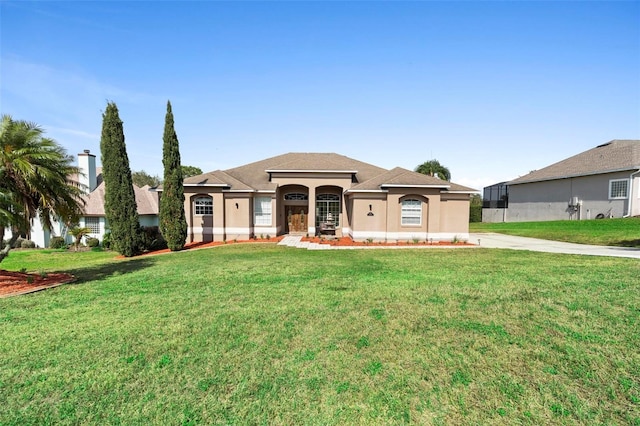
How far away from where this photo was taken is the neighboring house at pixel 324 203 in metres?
19.3

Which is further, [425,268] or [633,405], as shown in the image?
[425,268]

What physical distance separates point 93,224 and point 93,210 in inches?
44.0

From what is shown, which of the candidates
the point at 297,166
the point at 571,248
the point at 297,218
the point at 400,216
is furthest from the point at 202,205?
the point at 571,248

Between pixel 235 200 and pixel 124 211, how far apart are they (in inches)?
253

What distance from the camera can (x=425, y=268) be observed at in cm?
1084

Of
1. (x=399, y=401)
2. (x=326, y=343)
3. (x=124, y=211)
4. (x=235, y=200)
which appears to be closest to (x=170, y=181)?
(x=124, y=211)

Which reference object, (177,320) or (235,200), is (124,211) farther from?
(177,320)

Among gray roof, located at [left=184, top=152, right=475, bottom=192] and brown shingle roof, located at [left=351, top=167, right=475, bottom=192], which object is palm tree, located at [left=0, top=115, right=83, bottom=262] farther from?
brown shingle roof, located at [left=351, top=167, right=475, bottom=192]

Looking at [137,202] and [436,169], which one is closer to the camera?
[137,202]

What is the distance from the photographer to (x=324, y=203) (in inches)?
907

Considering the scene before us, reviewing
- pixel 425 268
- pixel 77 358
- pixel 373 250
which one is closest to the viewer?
pixel 77 358

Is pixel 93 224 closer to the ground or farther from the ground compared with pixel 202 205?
closer to the ground

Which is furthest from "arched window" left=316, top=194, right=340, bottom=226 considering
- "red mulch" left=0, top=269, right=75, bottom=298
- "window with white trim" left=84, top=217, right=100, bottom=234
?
"window with white trim" left=84, top=217, right=100, bottom=234

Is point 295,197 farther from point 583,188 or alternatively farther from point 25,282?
point 583,188
